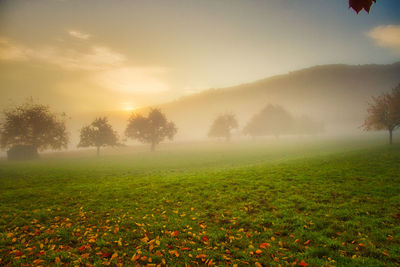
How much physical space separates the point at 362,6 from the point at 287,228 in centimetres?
804

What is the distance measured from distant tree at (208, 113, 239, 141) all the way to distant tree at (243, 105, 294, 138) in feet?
32.4

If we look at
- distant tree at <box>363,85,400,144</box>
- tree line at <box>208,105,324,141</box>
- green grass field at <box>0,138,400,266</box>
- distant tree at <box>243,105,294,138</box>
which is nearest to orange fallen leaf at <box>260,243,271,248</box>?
green grass field at <box>0,138,400,266</box>

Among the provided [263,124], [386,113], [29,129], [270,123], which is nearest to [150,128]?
[29,129]

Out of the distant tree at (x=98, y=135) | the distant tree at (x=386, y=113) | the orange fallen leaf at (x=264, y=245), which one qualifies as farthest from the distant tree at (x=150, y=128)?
the orange fallen leaf at (x=264, y=245)

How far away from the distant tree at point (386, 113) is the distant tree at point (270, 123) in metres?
51.2

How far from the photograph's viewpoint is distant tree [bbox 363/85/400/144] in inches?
1545

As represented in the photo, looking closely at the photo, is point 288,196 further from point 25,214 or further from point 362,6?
point 25,214

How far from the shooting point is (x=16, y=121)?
54031 millimetres

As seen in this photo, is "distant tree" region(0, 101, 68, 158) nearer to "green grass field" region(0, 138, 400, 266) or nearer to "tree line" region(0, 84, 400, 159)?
"tree line" region(0, 84, 400, 159)

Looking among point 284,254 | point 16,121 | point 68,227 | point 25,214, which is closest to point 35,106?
point 16,121

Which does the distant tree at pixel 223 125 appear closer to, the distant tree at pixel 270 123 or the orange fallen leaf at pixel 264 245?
the distant tree at pixel 270 123

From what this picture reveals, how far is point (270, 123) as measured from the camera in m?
96.6

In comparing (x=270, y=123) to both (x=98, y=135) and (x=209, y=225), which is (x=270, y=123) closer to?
(x=98, y=135)

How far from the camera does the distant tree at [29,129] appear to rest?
5366cm
